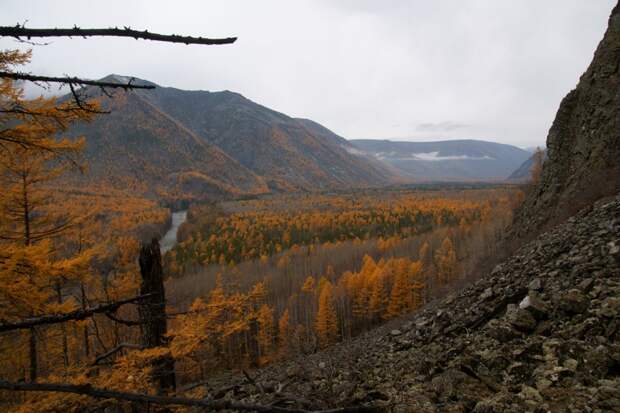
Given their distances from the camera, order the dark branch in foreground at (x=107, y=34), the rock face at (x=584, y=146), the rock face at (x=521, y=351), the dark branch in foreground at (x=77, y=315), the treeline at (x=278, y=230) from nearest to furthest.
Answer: the dark branch in foreground at (x=107, y=34), the dark branch in foreground at (x=77, y=315), the rock face at (x=521, y=351), the rock face at (x=584, y=146), the treeline at (x=278, y=230)

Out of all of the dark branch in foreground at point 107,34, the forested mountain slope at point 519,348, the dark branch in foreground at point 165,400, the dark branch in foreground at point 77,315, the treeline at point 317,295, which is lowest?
the treeline at point 317,295

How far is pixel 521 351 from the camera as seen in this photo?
5477mm

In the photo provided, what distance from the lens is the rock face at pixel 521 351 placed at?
4203 millimetres

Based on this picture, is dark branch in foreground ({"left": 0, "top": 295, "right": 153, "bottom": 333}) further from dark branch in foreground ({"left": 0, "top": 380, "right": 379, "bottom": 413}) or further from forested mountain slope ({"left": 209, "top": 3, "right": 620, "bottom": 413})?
forested mountain slope ({"left": 209, "top": 3, "right": 620, "bottom": 413})

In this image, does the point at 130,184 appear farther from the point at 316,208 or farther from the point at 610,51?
the point at 610,51

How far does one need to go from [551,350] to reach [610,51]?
23865mm

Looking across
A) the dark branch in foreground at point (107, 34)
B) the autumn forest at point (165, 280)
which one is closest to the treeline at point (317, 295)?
the autumn forest at point (165, 280)

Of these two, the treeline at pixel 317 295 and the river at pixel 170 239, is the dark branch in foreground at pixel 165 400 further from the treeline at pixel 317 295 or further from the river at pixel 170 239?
the river at pixel 170 239

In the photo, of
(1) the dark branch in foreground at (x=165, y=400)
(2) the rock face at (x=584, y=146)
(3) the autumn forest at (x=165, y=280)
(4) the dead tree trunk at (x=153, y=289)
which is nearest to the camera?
(1) the dark branch in foreground at (x=165, y=400)

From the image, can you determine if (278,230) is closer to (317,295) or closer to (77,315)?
(317,295)

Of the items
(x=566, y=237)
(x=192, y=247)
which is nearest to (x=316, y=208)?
(x=192, y=247)

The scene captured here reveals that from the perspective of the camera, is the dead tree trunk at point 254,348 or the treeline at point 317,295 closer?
the treeline at point 317,295

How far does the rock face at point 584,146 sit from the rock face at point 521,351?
734cm

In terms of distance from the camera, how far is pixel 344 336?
37.6 m
